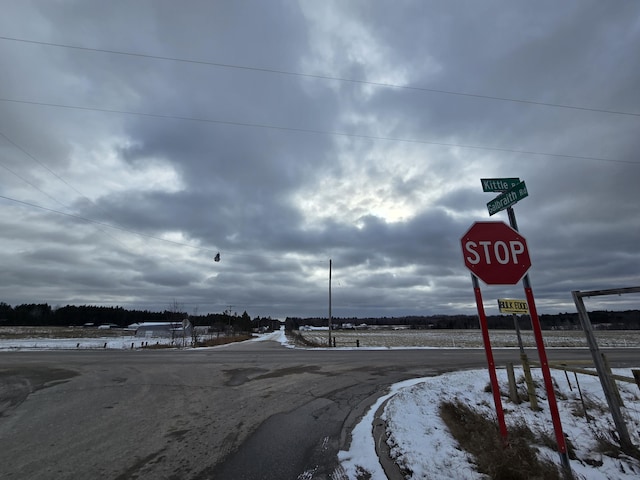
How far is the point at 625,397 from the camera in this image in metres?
9.69

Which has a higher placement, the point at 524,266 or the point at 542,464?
the point at 524,266

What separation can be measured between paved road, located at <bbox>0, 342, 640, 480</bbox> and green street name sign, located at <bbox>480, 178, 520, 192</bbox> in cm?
477

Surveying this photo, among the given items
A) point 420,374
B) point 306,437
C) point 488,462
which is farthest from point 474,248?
point 420,374

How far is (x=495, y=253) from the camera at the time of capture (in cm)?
407

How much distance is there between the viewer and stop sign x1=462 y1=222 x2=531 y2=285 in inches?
157

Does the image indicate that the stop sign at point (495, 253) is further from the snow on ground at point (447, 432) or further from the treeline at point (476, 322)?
the treeline at point (476, 322)

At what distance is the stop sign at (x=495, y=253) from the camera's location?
3.98 m

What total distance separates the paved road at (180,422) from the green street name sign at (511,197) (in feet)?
14.9

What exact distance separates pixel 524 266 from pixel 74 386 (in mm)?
11914

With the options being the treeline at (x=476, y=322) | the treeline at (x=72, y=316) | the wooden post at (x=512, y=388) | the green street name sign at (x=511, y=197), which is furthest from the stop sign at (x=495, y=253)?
the treeline at (x=72, y=316)

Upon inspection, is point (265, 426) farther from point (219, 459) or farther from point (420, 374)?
point (420, 374)

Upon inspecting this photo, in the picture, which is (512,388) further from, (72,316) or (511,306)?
(72,316)

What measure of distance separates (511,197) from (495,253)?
1557mm

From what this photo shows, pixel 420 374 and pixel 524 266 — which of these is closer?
pixel 524 266
